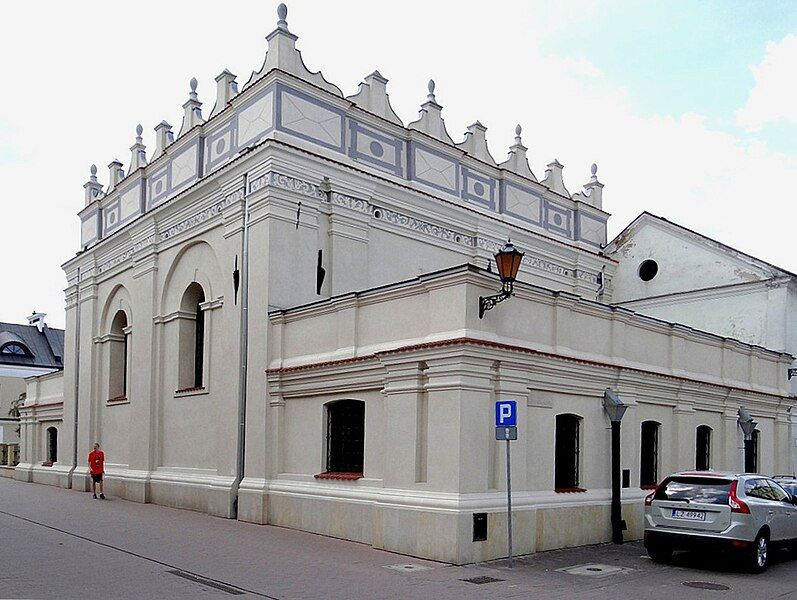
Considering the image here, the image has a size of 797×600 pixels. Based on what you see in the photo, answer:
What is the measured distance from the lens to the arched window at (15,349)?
55.1 meters

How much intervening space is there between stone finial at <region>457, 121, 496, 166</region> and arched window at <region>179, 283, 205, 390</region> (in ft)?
26.8

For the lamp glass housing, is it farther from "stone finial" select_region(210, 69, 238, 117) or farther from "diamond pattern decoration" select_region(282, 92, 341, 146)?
"stone finial" select_region(210, 69, 238, 117)

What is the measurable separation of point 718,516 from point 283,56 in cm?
1289

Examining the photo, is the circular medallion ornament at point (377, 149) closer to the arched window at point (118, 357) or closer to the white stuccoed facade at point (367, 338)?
the white stuccoed facade at point (367, 338)

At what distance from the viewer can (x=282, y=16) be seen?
1927cm

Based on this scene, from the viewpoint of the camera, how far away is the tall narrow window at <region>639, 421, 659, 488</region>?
1773 centimetres

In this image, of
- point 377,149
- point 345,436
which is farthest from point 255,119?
point 345,436

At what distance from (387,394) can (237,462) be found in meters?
5.34

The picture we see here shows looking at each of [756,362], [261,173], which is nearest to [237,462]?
[261,173]

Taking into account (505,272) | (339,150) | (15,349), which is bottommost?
→ (15,349)

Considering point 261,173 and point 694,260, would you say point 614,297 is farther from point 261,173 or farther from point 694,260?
point 261,173

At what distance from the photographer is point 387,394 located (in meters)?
14.6

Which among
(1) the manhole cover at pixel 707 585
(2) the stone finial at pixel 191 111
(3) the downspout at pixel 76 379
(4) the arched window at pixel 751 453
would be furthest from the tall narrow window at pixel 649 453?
(3) the downspout at pixel 76 379

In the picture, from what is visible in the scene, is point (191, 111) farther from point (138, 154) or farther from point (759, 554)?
point (759, 554)
